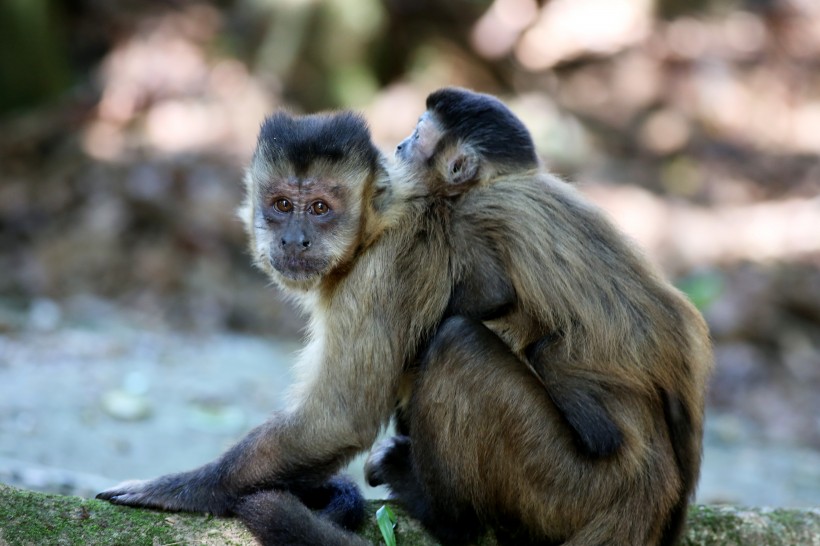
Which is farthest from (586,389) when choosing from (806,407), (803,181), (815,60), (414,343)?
(815,60)

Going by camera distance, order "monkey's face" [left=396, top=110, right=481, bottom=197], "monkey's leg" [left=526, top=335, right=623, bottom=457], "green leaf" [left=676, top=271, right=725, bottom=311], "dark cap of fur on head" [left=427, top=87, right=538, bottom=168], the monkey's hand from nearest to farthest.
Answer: "monkey's leg" [left=526, top=335, right=623, bottom=457] < the monkey's hand < "monkey's face" [left=396, top=110, right=481, bottom=197] < "dark cap of fur on head" [left=427, top=87, right=538, bottom=168] < "green leaf" [left=676, top=271, right=725, bottom=311]

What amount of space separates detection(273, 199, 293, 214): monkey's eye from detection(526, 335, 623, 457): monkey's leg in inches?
59.0

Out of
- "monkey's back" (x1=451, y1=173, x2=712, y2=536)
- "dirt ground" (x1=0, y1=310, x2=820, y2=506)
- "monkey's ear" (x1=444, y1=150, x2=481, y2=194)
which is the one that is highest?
"monkey's ear" (x1=444, y1=150, x2=481, y2=194)

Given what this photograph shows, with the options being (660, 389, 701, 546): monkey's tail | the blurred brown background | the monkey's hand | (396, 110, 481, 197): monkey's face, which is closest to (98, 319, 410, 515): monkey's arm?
the monkey's hand

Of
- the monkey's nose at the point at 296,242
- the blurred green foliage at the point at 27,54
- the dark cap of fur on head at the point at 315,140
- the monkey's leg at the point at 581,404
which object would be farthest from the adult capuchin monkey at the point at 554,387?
the blurred green foliage at the point at 27,54

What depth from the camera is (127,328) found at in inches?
453

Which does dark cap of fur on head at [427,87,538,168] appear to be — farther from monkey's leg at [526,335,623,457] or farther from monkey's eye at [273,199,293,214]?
monkey's leg at [526,335,623,457]

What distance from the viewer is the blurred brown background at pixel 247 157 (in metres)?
9.32

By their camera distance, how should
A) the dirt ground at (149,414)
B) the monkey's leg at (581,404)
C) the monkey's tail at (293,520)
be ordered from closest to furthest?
the monkey's tail at (293,520) → the monkey's leg at (581,404) → the dirt ground at (149,414)

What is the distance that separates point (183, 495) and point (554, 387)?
1767 mm

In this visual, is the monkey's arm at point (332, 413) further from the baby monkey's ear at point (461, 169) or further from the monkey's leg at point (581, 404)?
the baby monkey's ear at point (461, 169)

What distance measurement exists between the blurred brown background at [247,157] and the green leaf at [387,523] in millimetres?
2529

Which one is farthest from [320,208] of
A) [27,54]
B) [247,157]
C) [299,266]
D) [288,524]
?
[27,54]

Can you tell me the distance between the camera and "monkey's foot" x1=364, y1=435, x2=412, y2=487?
4914 mm
